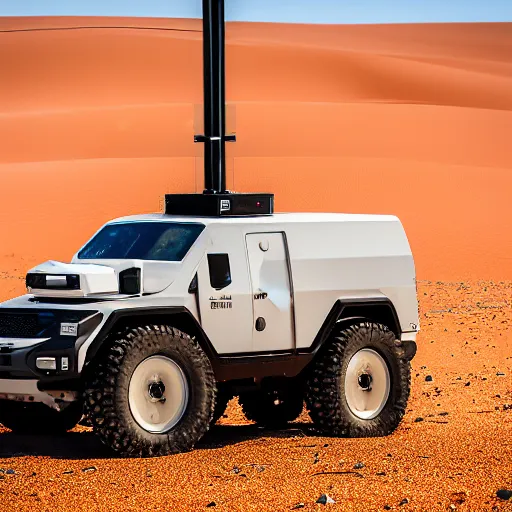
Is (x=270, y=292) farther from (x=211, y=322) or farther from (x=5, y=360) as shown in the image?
(x=5, y=360)

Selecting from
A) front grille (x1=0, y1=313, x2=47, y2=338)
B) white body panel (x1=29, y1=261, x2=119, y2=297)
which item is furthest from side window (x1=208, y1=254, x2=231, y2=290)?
front grille (x1=0, y1=313, x2=47, y2=338)

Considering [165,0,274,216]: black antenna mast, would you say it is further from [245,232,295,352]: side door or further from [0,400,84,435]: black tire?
[0,400,84,435]: black tire

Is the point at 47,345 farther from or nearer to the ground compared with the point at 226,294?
nearer to the ground

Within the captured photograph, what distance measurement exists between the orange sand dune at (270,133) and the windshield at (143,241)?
64.2 inches

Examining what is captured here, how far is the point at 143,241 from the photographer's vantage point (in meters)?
10.7

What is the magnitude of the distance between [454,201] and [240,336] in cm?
3285

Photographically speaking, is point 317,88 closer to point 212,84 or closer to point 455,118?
point 455,118

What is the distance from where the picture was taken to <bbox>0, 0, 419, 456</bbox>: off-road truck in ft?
31.8

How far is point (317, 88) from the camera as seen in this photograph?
81.7 meters

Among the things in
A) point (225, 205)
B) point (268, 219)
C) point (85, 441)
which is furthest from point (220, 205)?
point (85, 441)

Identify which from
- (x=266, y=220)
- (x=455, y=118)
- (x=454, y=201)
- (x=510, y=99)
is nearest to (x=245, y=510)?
(x=266, y=220)

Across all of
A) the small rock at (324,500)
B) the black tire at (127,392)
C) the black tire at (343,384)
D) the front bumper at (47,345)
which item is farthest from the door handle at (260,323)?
the small rock at (324,500)

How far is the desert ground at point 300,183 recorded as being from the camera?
8.88 m

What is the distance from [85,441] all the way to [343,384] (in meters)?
2.25
